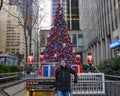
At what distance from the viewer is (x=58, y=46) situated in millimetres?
18469

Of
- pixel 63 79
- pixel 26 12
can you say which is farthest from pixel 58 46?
pixel 63 79

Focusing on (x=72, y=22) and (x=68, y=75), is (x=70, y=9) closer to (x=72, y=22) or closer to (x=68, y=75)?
(x=72, y=22)

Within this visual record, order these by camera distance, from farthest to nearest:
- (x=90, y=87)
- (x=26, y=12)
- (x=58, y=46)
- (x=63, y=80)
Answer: (x=26, y=12), (x=58, y=46), (x=90, y=87), (x=63, y=80)

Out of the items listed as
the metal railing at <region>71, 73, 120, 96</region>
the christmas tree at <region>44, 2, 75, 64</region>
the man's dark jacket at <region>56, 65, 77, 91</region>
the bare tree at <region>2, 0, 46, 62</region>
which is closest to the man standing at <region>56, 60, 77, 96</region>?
the man's dark jacket at <region>56, 65, 77, 91</region>

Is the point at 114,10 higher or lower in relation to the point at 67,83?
higher

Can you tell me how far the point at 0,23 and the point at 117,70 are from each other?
5193 centimetres

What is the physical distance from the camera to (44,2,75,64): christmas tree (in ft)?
59.3

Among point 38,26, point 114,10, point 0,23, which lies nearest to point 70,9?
point 0,23

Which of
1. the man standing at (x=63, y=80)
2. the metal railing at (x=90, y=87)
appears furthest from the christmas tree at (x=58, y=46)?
the man standing at (x=63, y=80)

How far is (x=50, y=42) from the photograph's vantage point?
731 inches

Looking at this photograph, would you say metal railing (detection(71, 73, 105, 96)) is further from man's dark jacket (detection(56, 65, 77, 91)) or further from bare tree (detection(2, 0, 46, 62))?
bare tree (detection(2, 0, 46, 62))

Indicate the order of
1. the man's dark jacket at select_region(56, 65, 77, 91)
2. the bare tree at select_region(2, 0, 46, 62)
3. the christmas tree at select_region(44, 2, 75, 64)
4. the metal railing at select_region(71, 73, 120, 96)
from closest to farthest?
the man's dark jacket at select_region(56, 65, 77, 91) → the metal railing at select_region(71, 73, 120, 96) → the christmas tree at select_region(44, 2, 75, 64) → the bare tree at select_region(2, 0, 46, 62)

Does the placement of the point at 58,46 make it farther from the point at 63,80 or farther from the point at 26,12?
the point at 63,80

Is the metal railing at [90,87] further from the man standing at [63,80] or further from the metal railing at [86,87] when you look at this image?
the man standing at [63,80]
